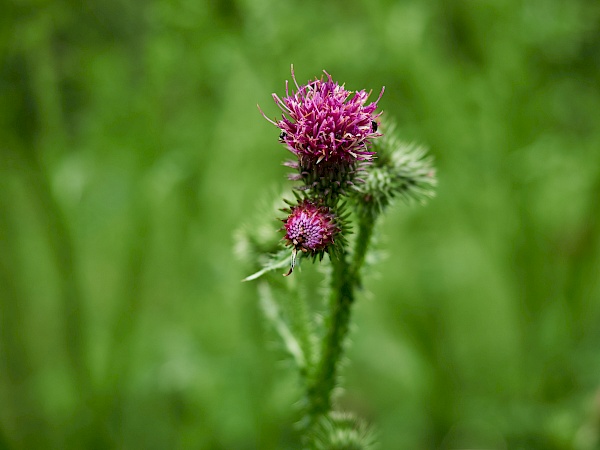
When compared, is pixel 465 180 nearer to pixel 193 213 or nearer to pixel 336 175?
pixel 193 213

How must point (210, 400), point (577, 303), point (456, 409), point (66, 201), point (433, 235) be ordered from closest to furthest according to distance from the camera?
1. point (66, 201)
2. point (210, 400)
3. point (577, 303)
4. point (456, 409)
5. point (433, 235)

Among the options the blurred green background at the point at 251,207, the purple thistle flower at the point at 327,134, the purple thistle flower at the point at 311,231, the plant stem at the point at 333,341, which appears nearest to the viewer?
the purple thistle flower at the point at 311,231

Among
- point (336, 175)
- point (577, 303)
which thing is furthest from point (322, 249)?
point (577, 303)

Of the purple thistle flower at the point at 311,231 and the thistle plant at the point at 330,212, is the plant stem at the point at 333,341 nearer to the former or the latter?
the thistle plant at the point at 330,212

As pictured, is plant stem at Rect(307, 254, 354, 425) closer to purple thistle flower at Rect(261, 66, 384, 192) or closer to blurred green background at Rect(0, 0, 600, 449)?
purple thistle flower at Rect(261, 66, 384, 192)

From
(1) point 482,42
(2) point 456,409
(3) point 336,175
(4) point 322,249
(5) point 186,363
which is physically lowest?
(4) point 322,249

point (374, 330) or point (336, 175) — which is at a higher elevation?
point (374, 330)

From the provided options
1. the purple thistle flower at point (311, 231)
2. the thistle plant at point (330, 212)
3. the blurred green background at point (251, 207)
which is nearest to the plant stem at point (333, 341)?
the thistle plant at point (330, 212)

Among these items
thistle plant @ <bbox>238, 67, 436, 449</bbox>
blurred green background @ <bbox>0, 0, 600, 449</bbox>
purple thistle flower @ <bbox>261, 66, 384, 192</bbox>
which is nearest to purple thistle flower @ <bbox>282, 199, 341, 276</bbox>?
thistle plant @ <bbox>238, 67, 436, 449</bbox>
